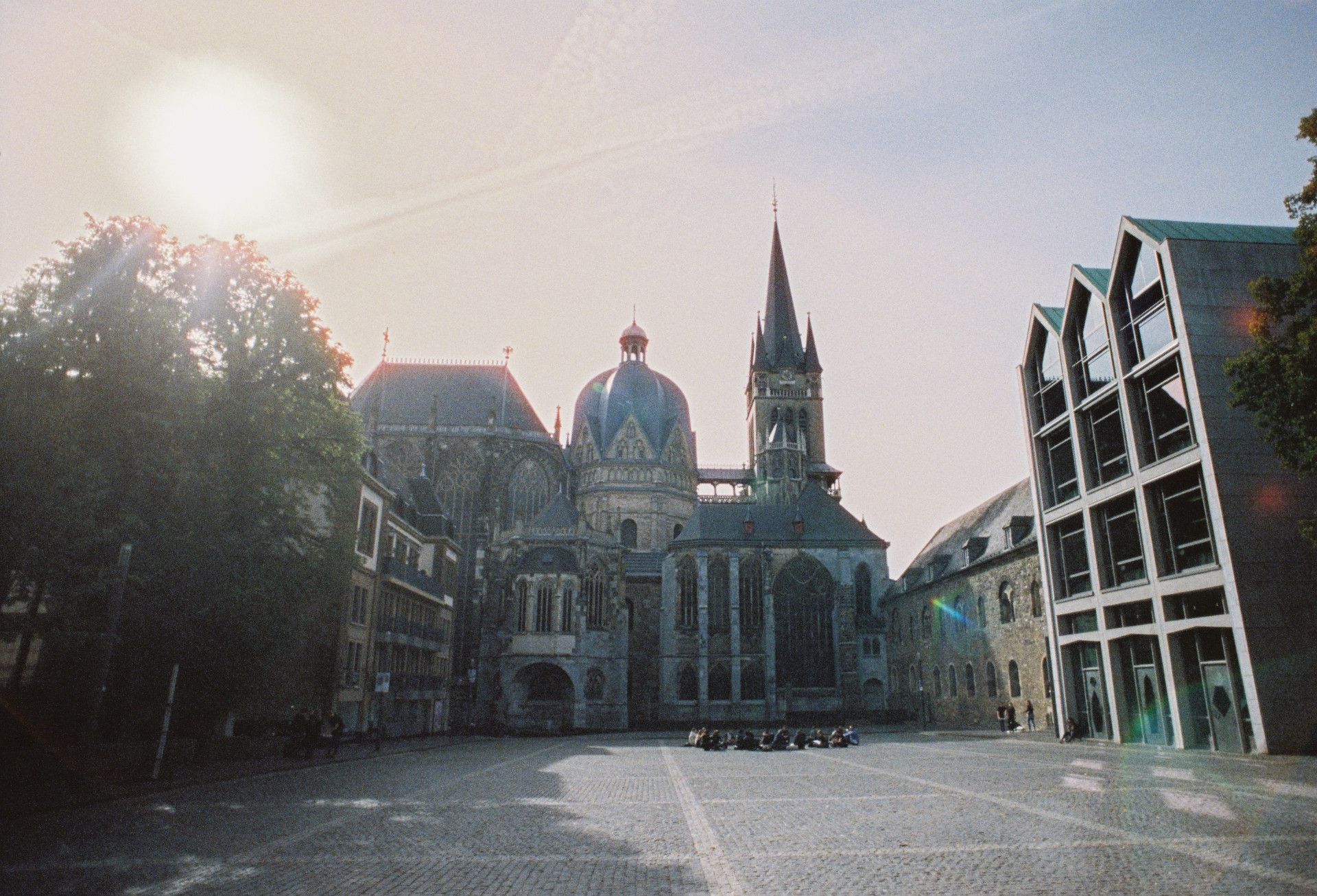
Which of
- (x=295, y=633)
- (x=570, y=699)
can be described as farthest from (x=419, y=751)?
(x=570, y=699)

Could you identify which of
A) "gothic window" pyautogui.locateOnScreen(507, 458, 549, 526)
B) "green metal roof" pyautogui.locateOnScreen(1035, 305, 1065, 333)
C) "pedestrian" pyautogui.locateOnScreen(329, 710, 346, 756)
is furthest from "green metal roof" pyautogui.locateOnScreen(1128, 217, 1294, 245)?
"gothic window" pyautogui.locateOnScreen(507, 458, 549, 526)

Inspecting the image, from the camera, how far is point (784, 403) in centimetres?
8344

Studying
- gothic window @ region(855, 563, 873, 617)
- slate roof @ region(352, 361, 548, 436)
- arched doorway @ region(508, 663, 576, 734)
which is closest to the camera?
arched doorway @ region(508, 663, 576, 734)

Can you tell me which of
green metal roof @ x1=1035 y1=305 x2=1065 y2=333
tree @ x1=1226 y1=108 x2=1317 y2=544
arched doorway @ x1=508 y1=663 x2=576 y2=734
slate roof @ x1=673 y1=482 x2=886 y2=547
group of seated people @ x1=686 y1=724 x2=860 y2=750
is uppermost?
green metal roof @ x1=1035 y1=305 x2=1065 y2=333

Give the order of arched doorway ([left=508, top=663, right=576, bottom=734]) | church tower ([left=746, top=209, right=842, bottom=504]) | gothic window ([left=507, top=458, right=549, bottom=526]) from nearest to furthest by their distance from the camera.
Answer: arched doorway ([left=508, top=663, right=576, bottom=734]) → gothic window ([left=507, top=458, right=549, bottom=526]) → church tower ([left=746, top=209, right=842, bottom=504])

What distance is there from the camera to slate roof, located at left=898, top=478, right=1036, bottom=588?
38625mm

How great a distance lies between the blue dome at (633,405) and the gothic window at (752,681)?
20.9 m

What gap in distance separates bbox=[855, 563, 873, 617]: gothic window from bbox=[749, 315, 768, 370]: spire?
32.3 m

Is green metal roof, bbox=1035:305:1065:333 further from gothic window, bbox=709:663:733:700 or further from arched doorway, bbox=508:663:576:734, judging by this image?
arched doorway, bbox=508:663:576:734

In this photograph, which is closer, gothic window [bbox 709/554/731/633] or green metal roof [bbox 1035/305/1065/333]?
green metal roof [bbox 1035/305/1065/333]

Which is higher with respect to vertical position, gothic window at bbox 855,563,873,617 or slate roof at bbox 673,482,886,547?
slate roof at bbox 673,482,886,547

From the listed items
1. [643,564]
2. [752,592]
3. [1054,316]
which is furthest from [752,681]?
[1054,316]

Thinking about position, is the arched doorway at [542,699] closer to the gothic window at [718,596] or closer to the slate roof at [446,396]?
the gothic window at [718,596]

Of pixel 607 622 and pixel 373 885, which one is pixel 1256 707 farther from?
pixel 607 622
